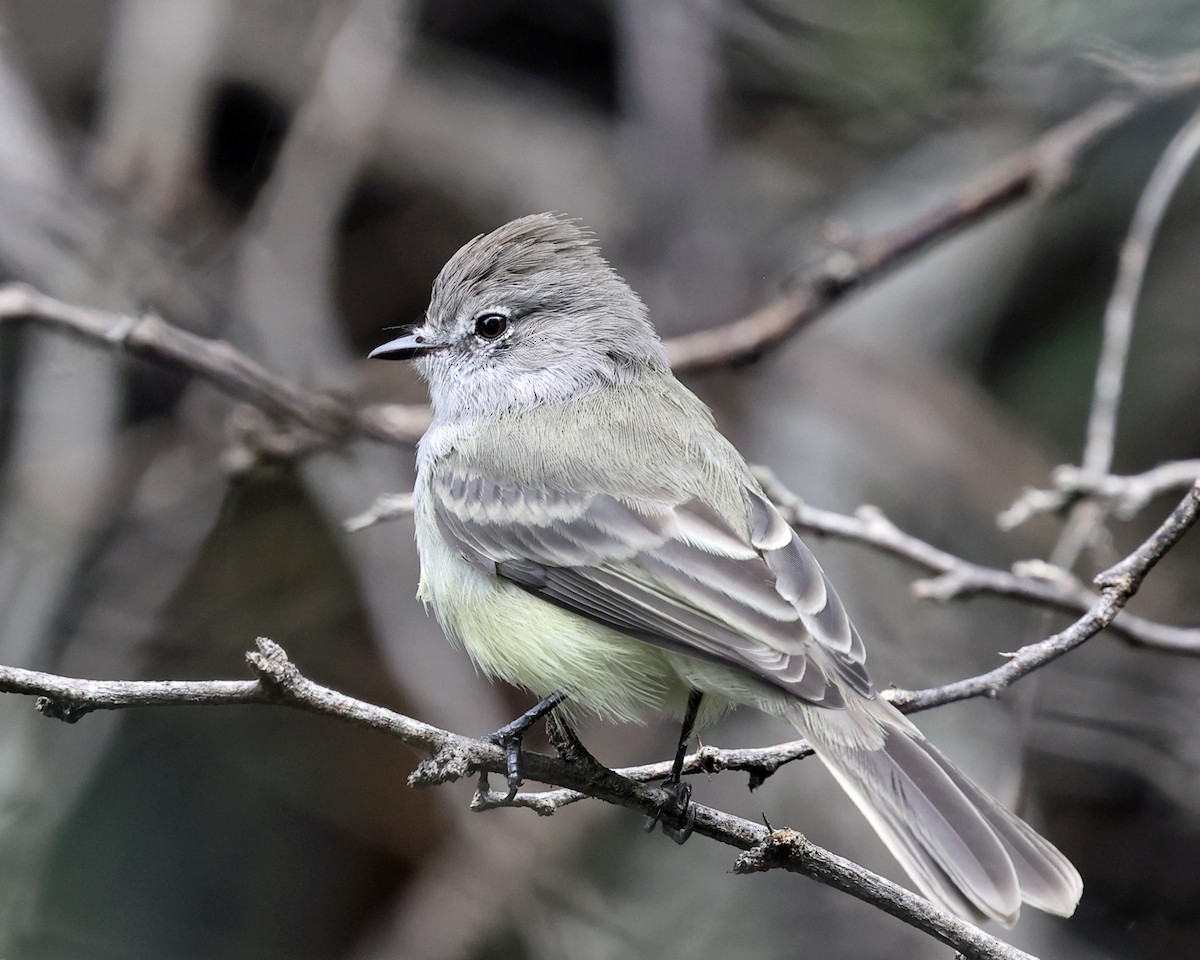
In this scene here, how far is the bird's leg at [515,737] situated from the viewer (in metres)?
2.77

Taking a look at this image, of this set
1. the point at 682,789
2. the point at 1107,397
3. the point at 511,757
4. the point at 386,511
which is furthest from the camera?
the point at 1107,397

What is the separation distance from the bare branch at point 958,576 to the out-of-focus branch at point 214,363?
5.11 ft

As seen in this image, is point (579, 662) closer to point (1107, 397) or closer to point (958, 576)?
point (958, 576)

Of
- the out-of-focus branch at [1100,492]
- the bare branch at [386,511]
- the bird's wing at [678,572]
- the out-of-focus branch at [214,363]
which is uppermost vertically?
the out-of-focus branch at [1100,492]

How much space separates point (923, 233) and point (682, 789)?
3.14 m

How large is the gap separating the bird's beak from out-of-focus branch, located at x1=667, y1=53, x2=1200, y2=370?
122cm

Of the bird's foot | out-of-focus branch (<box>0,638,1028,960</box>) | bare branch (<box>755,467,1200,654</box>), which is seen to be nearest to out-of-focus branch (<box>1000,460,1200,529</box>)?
bare branch (<box>755,467,1200,654</box>)

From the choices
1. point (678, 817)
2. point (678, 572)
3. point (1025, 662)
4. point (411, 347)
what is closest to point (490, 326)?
point (411, 347)

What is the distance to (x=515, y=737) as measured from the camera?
2.95 meters

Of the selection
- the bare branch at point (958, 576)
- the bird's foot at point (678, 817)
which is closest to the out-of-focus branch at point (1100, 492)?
the bare branch at point (958, 576)

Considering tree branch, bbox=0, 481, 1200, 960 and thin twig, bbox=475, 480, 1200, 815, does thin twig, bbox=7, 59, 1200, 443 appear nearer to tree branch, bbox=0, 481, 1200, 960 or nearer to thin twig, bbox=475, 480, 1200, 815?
tree branch, bbox=0, 481, 1200, 960

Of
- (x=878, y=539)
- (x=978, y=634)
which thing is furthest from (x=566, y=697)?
(x=978, y=634)

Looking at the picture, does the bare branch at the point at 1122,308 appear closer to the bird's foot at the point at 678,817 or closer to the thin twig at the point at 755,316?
the thin twig at the point at 755,316

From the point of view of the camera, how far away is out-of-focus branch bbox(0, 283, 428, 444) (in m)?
4.20
